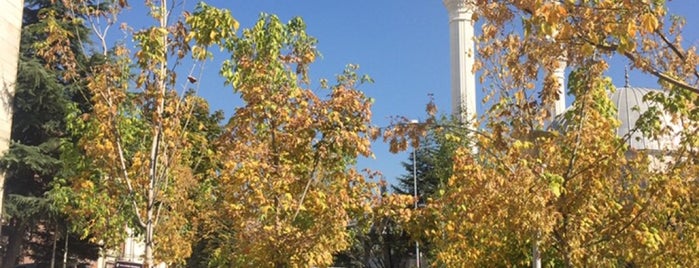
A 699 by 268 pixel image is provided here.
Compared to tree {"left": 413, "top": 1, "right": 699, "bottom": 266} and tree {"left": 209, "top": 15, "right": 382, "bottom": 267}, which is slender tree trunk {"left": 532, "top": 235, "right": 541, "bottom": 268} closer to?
tree {"left": 413, "top": 1, "right": 699, "bottom": 266}

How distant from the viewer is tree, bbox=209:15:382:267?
10000 millimetres

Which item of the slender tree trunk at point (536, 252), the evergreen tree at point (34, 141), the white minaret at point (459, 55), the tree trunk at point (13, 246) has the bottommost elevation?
the slender tree trunk at point (536, 252)

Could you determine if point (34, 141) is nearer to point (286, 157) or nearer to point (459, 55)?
point (286, 157)

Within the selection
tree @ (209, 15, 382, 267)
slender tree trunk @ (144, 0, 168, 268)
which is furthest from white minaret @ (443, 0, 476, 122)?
slender tree trunk @ (144, 0, 168, 268)

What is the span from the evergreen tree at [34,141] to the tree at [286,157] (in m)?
11.9

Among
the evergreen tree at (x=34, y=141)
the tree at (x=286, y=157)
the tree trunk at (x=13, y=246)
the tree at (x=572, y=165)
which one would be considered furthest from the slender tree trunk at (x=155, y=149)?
the tree trunk at (x=13, y=246)

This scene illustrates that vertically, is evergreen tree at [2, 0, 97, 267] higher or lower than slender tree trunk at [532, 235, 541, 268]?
higher

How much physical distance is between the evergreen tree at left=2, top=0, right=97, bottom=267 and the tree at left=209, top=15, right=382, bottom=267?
1189 cm

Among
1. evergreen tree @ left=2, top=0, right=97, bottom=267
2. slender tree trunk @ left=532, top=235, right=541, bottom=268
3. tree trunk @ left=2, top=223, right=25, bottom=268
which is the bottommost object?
slender tree trunk @ left=532, top=235, right=541, bottom=268

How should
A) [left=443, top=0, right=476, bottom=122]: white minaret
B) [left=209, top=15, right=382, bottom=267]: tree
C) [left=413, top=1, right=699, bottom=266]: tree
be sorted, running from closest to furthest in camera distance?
1. [left=413, top=1, right=699, bottom=266]: tree
2. [left=209, top=15, right=382, bottom=267]: tree
3. [left=443, top=0, right=476, bottom=122]: white minaret

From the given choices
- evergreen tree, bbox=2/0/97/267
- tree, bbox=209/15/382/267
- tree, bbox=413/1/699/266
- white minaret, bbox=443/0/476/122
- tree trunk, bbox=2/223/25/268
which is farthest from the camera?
white minaret, bbox=443/0/476/122

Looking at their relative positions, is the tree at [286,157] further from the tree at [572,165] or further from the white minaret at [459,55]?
the white minaret at [459,55]

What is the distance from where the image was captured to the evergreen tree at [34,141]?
22.0 metres

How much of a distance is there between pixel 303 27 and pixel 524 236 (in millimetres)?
5131
